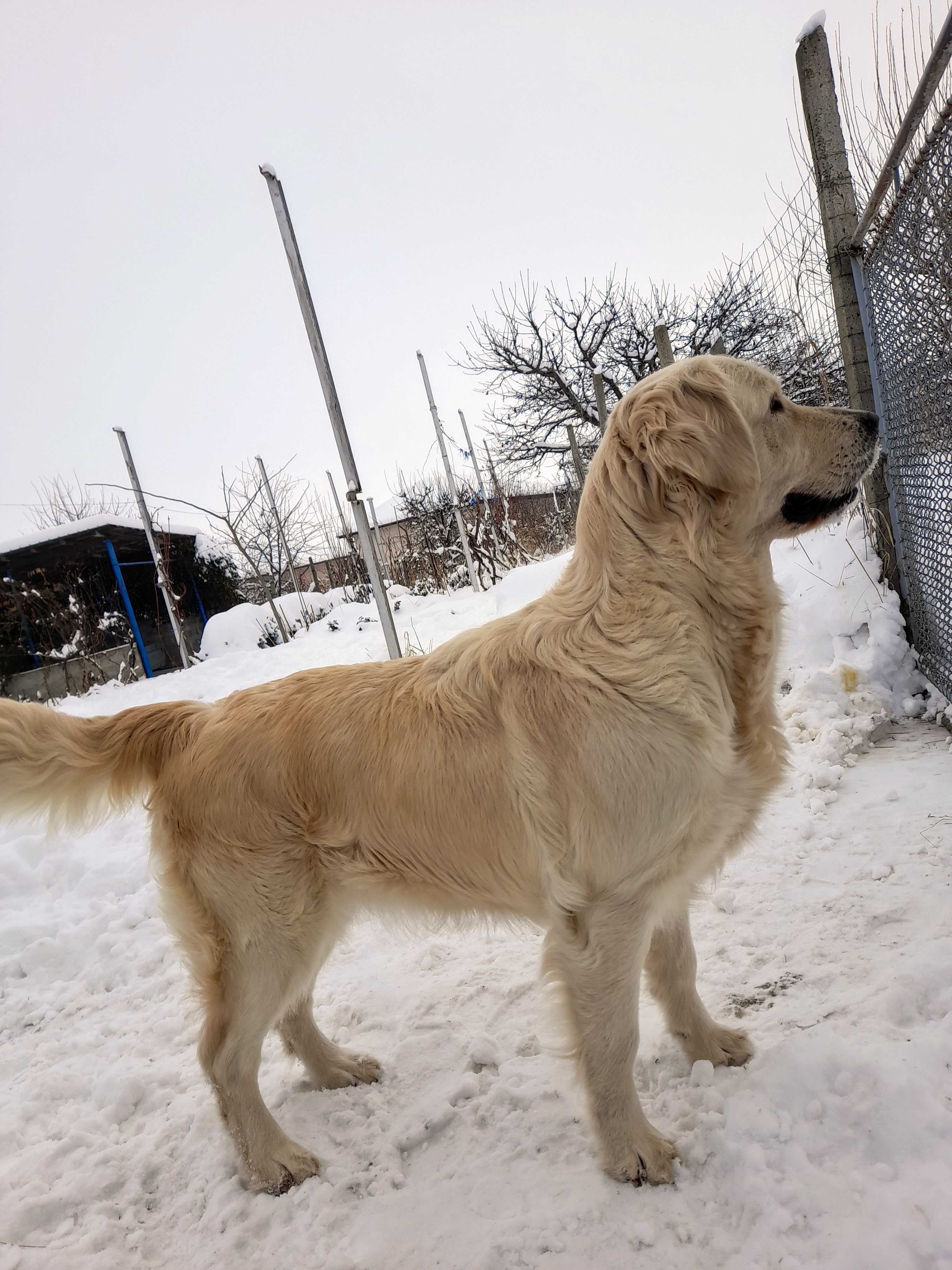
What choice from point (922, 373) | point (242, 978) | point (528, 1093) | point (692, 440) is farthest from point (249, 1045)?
point (922, 373)

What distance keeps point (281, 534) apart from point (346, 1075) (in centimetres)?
1698

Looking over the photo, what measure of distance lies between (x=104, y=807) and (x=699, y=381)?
7.56ft

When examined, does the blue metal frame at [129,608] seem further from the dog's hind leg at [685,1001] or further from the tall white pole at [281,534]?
the dog's hind leg at [685,1001]

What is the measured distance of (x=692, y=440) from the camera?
191 cm

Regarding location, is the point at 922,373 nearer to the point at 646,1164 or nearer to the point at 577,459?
the point at 646,1164

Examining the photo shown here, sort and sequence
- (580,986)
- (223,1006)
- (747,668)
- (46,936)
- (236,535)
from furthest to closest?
(236,535), (46,936), (223,1006), (747,668), (580,986)

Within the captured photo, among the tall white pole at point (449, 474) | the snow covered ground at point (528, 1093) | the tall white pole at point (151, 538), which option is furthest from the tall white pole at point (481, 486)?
the snow covered ground at point (528, 1093)

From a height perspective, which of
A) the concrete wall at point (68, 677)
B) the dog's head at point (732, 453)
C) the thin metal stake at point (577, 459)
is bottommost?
the concrete wall at point (68, 677)

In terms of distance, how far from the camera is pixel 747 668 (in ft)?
6.42

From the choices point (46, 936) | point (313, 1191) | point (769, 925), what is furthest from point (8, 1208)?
point (769, 925)

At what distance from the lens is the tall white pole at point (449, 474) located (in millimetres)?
14406

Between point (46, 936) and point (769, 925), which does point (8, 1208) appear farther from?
point (769, 925)

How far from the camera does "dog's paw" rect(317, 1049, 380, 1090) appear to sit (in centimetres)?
238

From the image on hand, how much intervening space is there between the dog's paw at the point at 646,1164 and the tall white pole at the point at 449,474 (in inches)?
490
